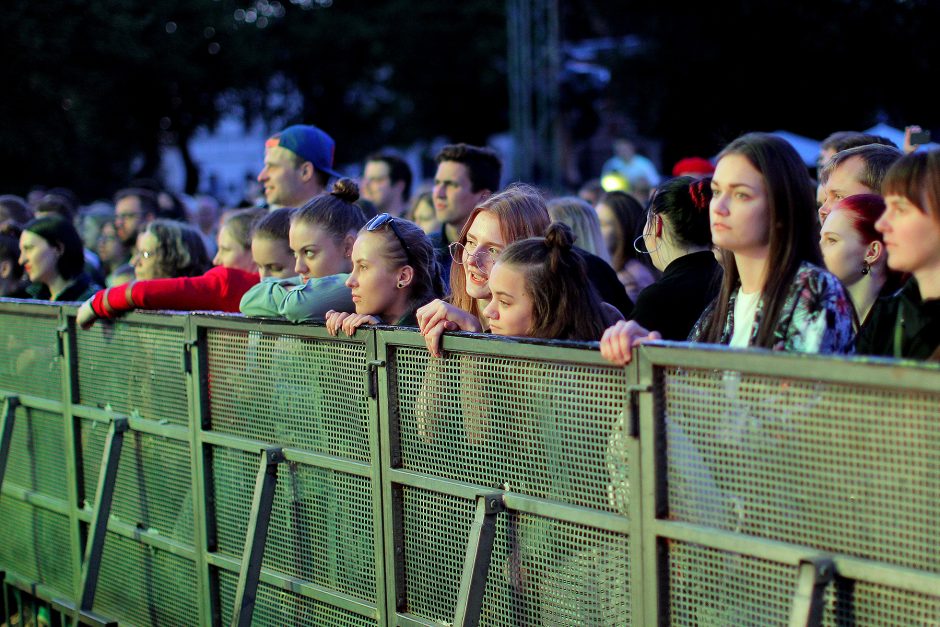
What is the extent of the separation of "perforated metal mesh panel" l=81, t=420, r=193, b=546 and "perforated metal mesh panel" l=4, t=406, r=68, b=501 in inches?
12.9

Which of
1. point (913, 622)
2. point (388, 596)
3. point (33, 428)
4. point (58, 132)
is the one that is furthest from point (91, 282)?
point (58, 132)

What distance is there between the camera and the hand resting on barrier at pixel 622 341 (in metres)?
3.46

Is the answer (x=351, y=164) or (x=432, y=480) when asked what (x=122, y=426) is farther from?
(x=351, y=164)

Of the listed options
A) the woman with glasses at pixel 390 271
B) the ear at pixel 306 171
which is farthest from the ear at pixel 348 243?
the ear at pixel 306 171

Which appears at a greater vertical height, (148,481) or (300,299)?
(300,299)

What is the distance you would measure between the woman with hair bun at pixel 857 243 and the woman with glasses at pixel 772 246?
2.23 ft

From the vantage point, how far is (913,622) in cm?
290

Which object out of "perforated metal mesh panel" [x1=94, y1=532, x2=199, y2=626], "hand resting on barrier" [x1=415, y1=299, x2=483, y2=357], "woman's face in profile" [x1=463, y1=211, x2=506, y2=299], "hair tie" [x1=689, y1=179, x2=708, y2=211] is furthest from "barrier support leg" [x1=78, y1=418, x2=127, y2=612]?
"hair tie" [x1=689, y1=179, x2=708, y2=211]

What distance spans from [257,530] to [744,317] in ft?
7.19

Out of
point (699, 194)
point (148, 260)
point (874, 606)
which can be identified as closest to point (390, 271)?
point (699, 194)

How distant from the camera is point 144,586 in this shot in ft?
19.9

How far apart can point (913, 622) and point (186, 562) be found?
3.66 meters

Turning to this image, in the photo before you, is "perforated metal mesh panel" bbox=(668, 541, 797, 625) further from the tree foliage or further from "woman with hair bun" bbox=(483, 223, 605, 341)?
the tree foliage

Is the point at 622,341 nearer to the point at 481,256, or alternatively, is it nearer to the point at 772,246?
the point at 772,246
